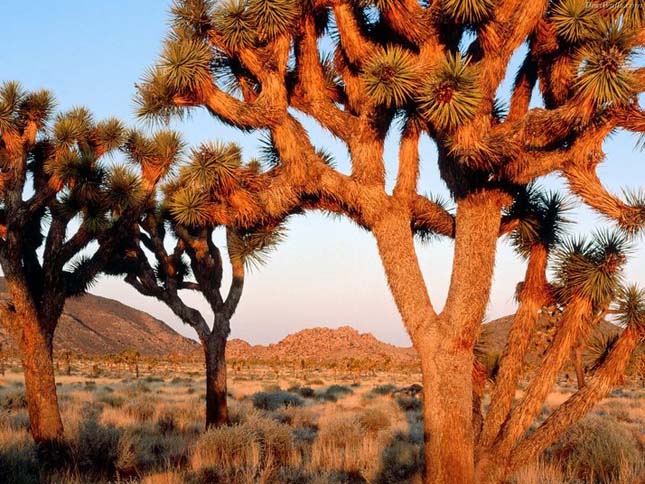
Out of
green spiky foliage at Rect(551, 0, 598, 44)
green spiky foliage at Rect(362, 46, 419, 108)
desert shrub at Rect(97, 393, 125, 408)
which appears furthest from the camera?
desert shrub at Rect(97, 393, 125, 408)

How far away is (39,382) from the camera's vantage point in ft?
30.8

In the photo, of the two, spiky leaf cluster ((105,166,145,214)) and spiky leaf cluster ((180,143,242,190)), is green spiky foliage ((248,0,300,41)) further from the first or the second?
spiky leaf cluster ((105,166,145,214))

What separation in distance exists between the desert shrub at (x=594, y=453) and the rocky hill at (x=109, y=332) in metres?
70.6

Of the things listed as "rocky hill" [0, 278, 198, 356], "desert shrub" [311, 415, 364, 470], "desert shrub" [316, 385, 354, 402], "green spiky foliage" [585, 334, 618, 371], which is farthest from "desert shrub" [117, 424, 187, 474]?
"rocky hill" [0, 278, 198, 356]

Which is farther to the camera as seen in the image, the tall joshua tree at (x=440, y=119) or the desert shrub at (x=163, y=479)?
the desert shrub at (x=163, y=479)

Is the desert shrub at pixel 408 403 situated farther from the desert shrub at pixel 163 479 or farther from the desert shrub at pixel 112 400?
the desert shrub at pixel 163 479

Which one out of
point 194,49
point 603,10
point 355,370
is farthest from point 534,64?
point 355,370

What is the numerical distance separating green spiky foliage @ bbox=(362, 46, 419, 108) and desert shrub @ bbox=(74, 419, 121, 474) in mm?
5956

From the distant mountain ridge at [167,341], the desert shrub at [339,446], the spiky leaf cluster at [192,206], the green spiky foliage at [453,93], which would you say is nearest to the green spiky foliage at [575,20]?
the green spiky foliage at [453,93]

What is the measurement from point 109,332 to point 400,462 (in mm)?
104616

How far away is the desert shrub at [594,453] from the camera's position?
8406mm

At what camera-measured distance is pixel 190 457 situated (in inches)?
358

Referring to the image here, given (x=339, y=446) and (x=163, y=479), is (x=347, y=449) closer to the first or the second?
(x=339, y=446)

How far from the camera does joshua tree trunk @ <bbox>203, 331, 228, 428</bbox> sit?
12164mm
